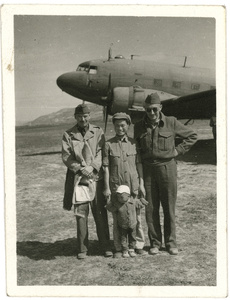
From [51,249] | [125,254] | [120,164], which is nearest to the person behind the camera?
[120,164]

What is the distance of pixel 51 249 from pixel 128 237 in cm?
114

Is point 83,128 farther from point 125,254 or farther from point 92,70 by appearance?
point 92,70

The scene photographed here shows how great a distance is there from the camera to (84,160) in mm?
4281

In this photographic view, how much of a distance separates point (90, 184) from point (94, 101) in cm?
843

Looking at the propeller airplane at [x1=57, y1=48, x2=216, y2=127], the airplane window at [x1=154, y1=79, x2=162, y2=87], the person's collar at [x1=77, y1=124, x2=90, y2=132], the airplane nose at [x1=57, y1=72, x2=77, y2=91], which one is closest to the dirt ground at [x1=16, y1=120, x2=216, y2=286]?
the person's collar at [x1=77, y1=124, x2=90, y2=132]

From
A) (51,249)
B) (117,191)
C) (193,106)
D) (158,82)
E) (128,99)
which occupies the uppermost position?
(158,82)

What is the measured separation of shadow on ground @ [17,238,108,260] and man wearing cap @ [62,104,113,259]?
0.26 metres

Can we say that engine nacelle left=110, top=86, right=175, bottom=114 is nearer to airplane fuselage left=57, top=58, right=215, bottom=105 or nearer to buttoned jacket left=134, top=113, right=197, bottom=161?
airplane fuselage left=57, top=58, right=215, bottom=105

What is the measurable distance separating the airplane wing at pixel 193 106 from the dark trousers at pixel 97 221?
6817 mm

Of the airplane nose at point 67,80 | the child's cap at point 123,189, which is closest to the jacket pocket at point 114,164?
the child's cap at point 123,189

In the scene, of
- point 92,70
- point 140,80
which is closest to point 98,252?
point 140,80

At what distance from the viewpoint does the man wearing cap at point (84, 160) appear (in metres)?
4.22
